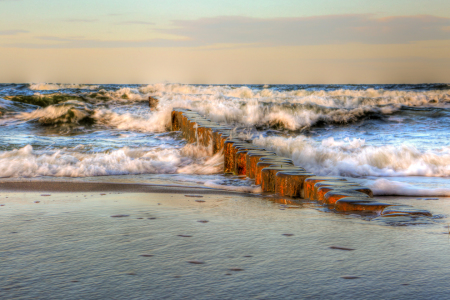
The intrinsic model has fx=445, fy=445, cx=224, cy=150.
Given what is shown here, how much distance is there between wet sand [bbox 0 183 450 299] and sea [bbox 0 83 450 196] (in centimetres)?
164

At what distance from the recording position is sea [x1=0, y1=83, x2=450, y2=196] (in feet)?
17.7

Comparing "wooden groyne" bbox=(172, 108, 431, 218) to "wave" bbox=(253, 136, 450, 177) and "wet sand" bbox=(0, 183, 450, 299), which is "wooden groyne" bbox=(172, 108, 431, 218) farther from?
"wave" bbox=(253, 136, 450, 177)

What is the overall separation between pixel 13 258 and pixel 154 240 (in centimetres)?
64

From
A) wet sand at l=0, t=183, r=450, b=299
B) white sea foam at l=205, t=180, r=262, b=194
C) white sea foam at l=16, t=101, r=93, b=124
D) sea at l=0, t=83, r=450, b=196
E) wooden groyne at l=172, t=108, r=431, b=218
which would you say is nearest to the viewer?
wet sand at l=0, t=183, r=450, b=299

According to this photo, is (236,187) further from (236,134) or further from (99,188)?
(236,134)

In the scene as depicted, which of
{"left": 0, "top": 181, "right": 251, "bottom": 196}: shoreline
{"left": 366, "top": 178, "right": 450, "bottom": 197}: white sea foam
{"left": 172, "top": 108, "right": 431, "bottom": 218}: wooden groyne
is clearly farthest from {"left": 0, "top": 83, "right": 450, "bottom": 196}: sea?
{"left": 0, "top": 181, "right": 251, "bottom": 196}: shoreline

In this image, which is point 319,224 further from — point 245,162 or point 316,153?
point 316,153

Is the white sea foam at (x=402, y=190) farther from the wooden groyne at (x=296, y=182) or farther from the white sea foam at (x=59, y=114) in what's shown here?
the white sea foam at (x=59, y=114)

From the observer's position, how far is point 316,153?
6.36m

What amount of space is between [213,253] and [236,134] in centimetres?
552

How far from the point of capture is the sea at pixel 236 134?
17.7 ft

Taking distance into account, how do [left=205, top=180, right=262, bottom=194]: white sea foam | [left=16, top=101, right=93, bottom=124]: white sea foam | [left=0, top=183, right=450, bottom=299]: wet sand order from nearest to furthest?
[left=0, top=183, right=450, bottom=299]: wet sand < [left=205, top=180, right=262, bottom=194]: white sea foam < [left=16, top=101, right=93, bottom=124]: white sea foam

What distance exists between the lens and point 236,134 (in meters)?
7.49

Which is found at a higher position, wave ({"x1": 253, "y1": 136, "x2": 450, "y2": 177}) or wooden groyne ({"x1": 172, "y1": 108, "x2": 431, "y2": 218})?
wooden groyne ({"x1": 172, "y1": 108, "x2": 431, "y2": 218})
